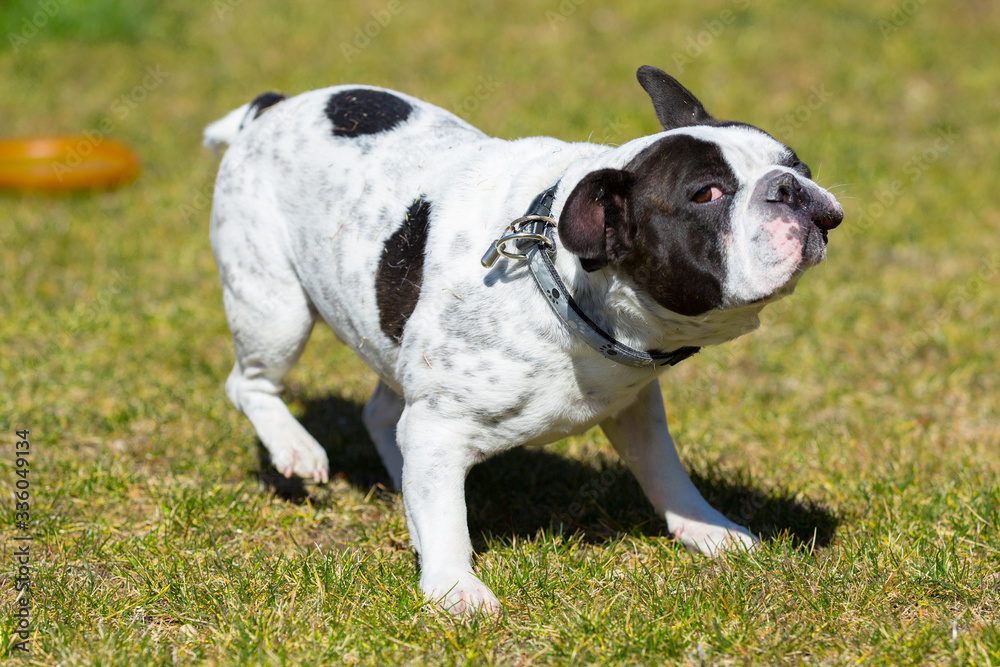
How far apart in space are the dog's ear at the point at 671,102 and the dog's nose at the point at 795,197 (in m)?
0.69

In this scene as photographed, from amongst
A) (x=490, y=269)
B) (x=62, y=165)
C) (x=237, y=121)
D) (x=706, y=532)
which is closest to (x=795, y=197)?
(x=490, y=269)

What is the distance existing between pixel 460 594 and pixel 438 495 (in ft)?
1.12

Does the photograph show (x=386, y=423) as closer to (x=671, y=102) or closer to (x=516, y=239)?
(x=516, y=239)

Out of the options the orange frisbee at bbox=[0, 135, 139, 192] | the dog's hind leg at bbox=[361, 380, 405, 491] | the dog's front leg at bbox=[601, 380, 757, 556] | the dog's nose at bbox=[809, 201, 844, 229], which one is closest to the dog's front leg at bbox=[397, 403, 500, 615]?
the dog's front leg at bbox=[601, 380, 757, 556]

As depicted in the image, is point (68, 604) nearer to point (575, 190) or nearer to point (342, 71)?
point (575, 190)

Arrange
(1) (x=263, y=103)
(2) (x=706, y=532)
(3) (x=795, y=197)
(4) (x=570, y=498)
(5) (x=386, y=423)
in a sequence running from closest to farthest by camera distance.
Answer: (3) (x=795, y=197) → (2) (x=706, y=532) → (4) (x=570, y=498) → (1) (x=263, y=103) → (5) (x=386, y=423)

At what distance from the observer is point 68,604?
133 inches

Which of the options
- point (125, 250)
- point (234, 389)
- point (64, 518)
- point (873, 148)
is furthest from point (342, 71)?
point (64, 518)

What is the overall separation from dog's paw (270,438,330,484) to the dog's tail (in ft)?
4.92

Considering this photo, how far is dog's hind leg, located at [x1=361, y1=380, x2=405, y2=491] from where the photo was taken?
15.5ft

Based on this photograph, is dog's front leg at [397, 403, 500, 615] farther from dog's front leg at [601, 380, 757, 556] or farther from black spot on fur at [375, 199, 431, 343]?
dog's front leg at [601, 380, 757, 556]

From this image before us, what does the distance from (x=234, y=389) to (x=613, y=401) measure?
2.07 meters

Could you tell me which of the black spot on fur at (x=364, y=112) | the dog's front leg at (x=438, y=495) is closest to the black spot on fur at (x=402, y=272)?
the dog's front leg at (x=438, y=495)

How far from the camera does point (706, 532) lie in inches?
151
